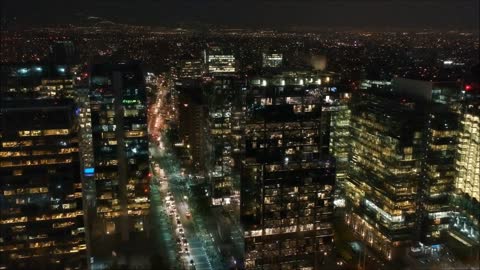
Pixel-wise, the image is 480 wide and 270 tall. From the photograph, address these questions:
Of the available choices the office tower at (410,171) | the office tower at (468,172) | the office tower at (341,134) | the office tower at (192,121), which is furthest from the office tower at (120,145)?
the office tower at (468,172)

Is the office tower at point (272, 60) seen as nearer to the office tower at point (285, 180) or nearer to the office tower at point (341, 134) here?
the office tower at point (285, 180)

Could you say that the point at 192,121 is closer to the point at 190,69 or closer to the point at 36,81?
the point at 190,69

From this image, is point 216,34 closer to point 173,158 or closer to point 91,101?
point 91,101

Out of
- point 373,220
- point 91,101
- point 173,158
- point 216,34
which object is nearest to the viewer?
point 216,34

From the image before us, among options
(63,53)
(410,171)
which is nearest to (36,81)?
(63,53)

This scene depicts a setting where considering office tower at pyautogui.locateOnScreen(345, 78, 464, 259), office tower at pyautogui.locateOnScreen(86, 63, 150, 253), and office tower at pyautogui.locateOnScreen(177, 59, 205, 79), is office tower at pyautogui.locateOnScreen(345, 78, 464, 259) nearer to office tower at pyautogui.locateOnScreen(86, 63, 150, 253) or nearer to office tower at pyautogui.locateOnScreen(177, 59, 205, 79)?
office tower at pyautogui.locateOnScreen(177, 59, 205, 79)

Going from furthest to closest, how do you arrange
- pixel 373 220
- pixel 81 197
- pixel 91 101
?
pixel 373 220 < pixel 91 101 < pixel 81 197

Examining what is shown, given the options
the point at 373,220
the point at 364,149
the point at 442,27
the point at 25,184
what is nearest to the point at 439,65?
the point at 442,27
